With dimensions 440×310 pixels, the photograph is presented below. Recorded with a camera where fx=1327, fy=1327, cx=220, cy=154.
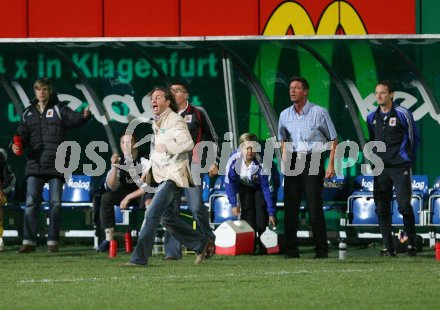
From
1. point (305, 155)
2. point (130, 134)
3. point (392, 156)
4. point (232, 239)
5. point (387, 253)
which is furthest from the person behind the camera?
point (130, 134)

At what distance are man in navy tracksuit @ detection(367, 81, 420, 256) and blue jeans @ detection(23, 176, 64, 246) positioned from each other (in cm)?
382

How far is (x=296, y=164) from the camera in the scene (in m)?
14.2

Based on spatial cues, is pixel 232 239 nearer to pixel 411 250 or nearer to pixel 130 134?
pixel 411 250

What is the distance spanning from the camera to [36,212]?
625 inches

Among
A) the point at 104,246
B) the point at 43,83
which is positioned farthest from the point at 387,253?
the point at 43,83

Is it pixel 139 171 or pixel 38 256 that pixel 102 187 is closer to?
pixel 139 171

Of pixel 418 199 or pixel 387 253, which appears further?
pixel 418 199

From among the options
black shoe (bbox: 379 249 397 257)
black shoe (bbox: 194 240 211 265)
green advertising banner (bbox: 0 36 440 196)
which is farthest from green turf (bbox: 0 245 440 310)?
green advertising banner (bbox: 0 36 440 196)

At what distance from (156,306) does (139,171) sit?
7.30 meters

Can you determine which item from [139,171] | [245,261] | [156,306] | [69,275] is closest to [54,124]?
[139,171]

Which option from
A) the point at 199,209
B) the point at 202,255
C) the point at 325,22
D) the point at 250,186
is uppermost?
the point at 325,22

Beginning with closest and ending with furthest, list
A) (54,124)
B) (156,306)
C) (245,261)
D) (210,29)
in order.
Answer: (156,306), (245,261), (54,124), (210,29)

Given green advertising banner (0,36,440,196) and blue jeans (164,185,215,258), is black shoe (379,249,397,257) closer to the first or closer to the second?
blue jeans (164,185,215,258)

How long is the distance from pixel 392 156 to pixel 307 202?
117cm
